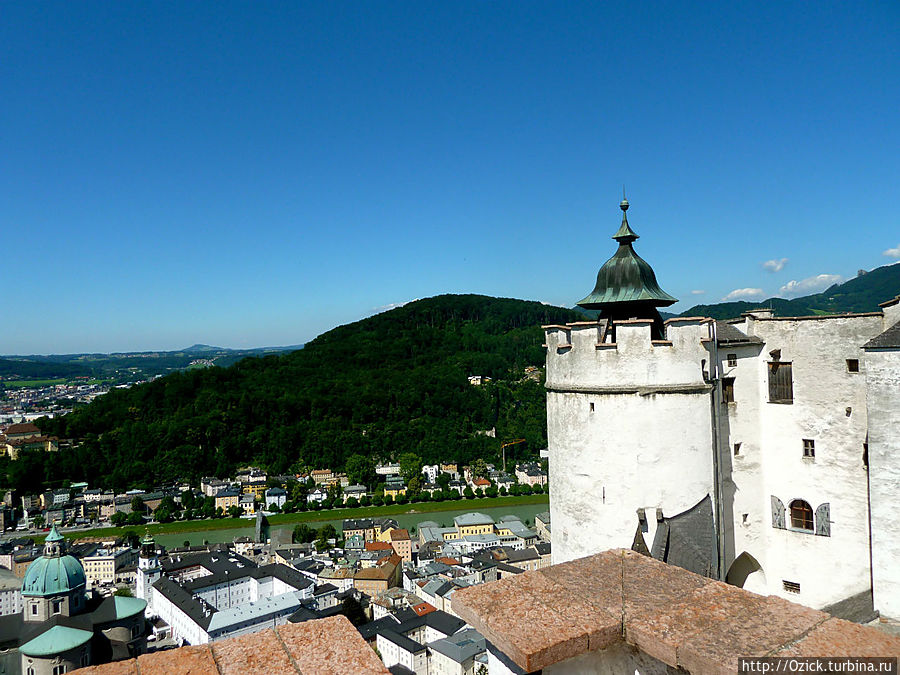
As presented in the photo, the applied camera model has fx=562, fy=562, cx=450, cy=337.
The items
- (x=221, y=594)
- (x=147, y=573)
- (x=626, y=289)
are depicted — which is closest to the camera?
(x=626, y=289)

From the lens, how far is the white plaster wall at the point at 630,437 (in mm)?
6324

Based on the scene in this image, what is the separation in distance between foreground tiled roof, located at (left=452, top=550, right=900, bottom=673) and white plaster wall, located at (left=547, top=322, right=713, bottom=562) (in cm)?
308

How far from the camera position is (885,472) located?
5859mm

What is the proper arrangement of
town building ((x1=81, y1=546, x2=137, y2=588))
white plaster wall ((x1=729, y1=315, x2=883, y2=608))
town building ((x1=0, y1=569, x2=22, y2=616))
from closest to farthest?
white plaster wall ((x1=729, y1=315, x2=883, y2=608)) < town building ((x1=0, y1=569, x2=22, y2=616)) < town building ((x1=81, y1=546, x2=137, y2=588))

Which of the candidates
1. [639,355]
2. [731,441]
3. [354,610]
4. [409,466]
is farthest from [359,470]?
[639,355]

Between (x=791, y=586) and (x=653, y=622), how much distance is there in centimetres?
628

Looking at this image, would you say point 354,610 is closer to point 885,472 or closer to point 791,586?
point 791,586

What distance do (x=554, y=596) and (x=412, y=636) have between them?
47.5m

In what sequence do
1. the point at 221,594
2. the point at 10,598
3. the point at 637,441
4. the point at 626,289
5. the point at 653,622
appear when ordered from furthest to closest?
the point at 221,594
the point at 10,598
the point at 626,289
the point at 637,441
the point at 653,622

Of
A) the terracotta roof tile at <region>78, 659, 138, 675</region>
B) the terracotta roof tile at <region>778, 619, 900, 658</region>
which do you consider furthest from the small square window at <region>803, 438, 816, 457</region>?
the terracotta roof tile at <region>78, 659, 138, 675</region>

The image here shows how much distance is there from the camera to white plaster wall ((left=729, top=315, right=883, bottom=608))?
696 cm

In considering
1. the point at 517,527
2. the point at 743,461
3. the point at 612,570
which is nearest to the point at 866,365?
the point at 743,461

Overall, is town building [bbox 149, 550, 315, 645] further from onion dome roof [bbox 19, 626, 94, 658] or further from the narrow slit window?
the narrow slit window

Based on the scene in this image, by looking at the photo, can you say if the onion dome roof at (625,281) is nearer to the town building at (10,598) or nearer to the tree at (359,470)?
the town building at (10,598)
